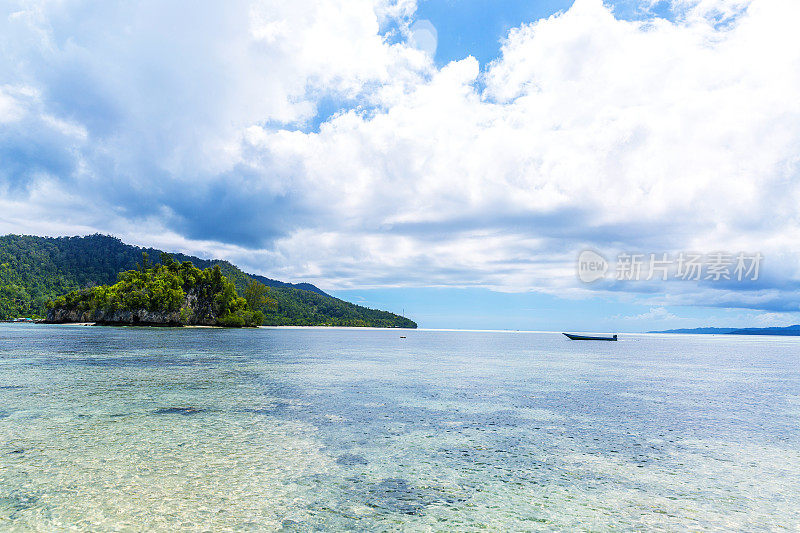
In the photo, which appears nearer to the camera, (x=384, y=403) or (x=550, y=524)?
(x=550, y=524)

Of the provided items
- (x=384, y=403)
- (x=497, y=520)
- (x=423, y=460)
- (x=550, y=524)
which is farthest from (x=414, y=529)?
(x=384, y=403)

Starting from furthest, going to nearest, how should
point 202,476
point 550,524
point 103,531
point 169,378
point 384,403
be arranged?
point 169,378 < point 384,403 < point 202,476 < point 550,524 < point 103,531

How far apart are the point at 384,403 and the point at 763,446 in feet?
66.0

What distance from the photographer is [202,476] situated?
14.7m

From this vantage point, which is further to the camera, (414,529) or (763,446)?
(763,446)

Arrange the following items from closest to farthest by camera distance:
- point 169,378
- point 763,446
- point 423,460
→ point 423,460 → point 763,446 → point 169,378

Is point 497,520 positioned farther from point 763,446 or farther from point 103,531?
point 763,446

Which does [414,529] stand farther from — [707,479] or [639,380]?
[639,380]

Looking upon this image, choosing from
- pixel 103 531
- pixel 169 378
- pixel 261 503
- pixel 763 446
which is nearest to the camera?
pixel 103 531

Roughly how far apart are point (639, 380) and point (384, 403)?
33560mm

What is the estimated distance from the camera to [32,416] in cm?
2258

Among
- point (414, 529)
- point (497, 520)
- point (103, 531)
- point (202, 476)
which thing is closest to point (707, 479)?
point (497, 520)

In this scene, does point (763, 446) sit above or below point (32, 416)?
above

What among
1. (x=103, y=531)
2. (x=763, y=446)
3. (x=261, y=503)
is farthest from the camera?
(x=763, y=446)
